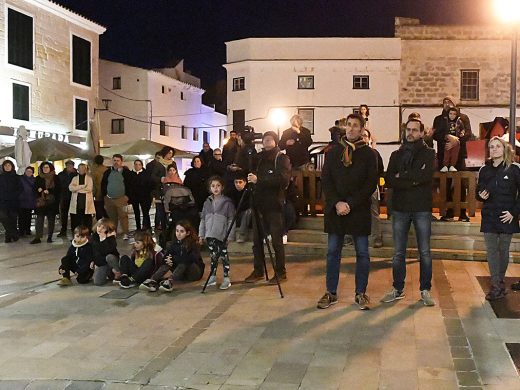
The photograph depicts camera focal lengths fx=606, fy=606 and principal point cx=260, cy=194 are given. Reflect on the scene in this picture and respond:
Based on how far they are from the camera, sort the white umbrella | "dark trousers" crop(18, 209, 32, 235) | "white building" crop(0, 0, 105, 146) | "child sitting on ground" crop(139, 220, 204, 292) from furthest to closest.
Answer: "white building" crop(0, 0, 105, 146) → the white umbrella → "dark trousers" crop(18, 209, 32, 235) → "child sitting on ground" crop(139, 220, 204, 292)

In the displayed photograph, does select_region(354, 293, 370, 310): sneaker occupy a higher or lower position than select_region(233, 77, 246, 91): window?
lower

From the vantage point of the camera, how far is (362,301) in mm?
6445

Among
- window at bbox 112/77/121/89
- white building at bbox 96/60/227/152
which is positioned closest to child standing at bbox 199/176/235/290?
white building at bbox 96/60/227/152

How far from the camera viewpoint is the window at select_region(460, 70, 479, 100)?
1316 inches

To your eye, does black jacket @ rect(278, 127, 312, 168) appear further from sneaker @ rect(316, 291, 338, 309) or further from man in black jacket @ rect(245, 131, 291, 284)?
sneaker @ rect(316, 291, 338, 309)

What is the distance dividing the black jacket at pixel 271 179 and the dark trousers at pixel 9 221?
23.7 ft

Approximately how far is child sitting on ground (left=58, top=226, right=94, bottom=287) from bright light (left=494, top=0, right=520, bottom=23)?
6.40 metres

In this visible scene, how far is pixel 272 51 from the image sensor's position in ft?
114

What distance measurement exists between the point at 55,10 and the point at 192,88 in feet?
56.8

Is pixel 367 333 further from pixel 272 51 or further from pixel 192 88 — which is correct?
pixel 192 88

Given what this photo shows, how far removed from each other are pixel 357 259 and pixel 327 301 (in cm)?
56

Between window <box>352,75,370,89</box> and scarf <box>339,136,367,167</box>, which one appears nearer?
scarf <box>339,136,367,167</box>

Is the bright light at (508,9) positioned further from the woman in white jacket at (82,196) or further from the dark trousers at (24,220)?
the dark trousers at (24,220)


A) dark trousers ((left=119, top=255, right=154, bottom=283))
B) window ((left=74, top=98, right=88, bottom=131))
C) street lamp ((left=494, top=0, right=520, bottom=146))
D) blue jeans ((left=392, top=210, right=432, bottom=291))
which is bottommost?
dark trousers ((left=119, top=255, right=154, bottom=283))
